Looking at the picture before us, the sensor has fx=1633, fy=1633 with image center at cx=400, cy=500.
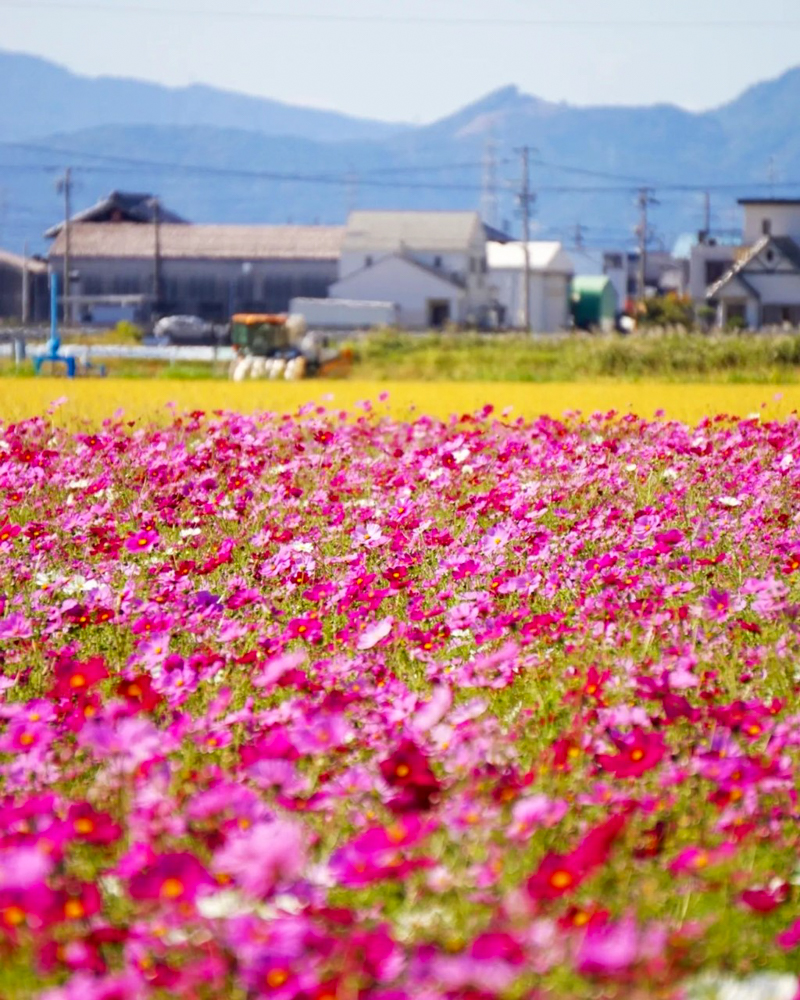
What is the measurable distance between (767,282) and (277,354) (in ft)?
86.4

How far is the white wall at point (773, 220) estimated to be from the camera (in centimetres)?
5594

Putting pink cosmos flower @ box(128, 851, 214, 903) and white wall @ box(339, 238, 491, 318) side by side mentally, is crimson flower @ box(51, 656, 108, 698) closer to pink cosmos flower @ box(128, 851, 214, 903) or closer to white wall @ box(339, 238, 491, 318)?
pink cosmos flower @ box(128, 851, 214, 903)

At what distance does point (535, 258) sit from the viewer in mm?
69375

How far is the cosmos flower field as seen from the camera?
2.07 meters

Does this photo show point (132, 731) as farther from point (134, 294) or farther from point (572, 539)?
point (134, 294)

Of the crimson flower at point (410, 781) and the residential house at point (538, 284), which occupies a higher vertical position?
the residential house at point (538, 284)

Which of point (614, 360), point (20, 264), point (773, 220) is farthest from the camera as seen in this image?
point (20, 264)

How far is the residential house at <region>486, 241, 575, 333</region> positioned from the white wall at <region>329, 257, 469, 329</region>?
6.33 metres

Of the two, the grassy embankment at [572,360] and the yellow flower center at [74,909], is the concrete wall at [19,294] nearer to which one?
the grassy embankment at [572,360]

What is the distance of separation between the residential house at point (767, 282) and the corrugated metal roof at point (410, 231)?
12470 mm

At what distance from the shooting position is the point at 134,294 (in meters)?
65.0

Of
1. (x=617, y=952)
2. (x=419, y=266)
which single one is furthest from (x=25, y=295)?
(x=617, y=952)

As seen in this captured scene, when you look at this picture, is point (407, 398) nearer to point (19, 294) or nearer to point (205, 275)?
point (205, 275)

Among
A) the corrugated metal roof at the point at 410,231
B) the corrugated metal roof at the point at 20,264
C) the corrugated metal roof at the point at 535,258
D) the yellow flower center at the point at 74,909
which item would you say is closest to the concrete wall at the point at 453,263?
the corrugated metal roof at the point at 410,231
